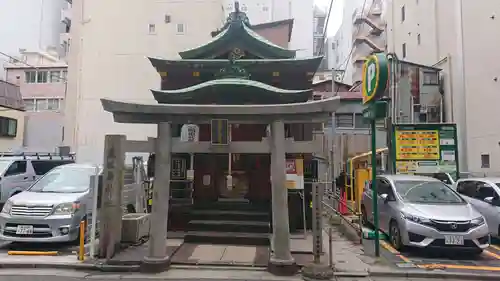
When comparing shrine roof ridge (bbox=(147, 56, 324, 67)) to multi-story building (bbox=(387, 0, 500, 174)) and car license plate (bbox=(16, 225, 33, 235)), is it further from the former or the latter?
multi-story building (bbox=(387, 0, 500, 174))

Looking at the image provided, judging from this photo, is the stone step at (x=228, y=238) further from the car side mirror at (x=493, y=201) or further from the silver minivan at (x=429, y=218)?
the car side mirror at (x=493, y=201)

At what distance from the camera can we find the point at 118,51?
27.2 meters

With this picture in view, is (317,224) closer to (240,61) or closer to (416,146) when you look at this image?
(240,61)

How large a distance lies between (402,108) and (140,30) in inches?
718

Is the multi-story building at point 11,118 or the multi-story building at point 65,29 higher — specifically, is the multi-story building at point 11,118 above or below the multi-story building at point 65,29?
below

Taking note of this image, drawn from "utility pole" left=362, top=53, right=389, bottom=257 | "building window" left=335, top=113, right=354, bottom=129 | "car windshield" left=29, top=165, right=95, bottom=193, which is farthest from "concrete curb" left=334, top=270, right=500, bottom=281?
"building window" left=335, top=113, right=354, bottom=129

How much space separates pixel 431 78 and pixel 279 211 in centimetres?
2026

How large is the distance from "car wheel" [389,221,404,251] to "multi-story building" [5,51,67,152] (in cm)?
2873

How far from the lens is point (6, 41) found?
33.9 m

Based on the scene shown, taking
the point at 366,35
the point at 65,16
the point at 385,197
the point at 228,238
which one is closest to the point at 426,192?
the point at 385,197

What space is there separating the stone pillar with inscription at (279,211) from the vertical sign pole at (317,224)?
0.49m

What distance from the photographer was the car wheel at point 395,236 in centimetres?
957

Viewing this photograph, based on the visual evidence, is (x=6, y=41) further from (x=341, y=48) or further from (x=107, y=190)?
(x=341, y=48)

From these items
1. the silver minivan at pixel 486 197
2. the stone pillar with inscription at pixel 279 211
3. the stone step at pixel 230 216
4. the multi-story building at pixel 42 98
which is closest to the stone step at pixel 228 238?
the stone step at pixel 230 216
